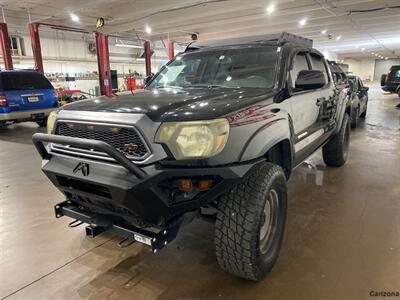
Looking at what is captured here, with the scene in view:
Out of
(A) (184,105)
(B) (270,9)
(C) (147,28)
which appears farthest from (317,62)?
(C) (147,28)

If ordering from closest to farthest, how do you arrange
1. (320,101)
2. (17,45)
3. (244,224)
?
(244,224), (320,101), (17,45)

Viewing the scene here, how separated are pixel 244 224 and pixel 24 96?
796cm

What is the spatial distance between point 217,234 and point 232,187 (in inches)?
13.0

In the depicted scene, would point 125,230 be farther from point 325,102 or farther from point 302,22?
point 302,22

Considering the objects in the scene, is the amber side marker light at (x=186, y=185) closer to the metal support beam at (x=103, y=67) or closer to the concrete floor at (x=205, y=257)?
the concrete floor at (x=205, y=257)

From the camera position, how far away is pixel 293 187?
391 cm

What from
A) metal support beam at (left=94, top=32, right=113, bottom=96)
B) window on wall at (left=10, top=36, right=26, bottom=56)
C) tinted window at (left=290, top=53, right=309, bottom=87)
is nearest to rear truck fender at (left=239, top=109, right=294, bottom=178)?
tinted window at (left=290, top=53, right=309, bottom=87)

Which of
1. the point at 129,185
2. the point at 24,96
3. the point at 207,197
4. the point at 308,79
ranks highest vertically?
the point at 308,79

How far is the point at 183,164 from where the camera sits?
1.73 meters

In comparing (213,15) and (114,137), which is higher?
(213,15)

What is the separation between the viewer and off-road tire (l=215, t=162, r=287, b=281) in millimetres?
1899

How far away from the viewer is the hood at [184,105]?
180 cm

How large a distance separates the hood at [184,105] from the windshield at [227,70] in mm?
347

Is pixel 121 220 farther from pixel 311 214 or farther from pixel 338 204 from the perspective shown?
pixel 338 204
